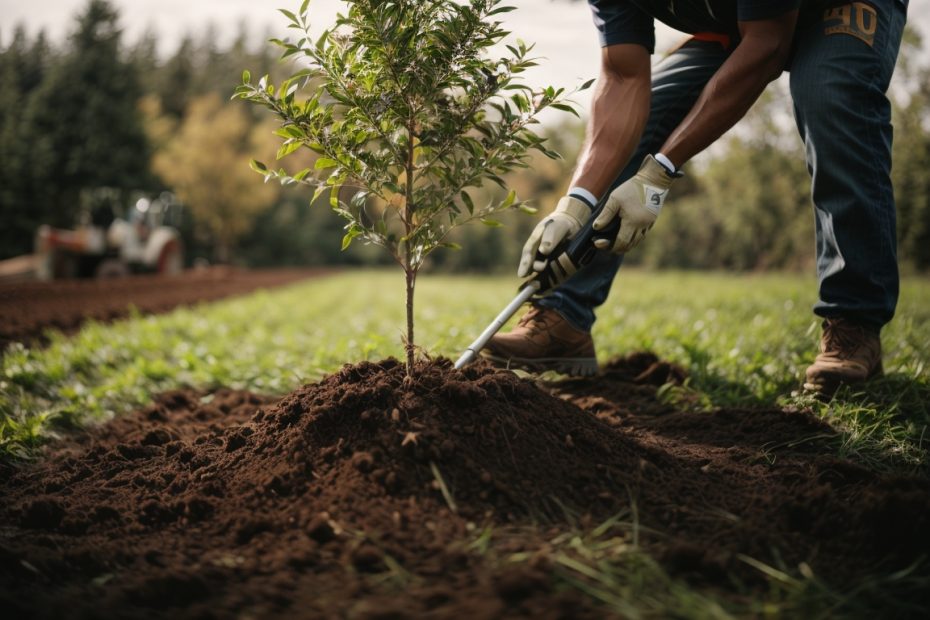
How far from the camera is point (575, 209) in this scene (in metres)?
2.51

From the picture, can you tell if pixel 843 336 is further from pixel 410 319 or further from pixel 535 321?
pixel 410 319

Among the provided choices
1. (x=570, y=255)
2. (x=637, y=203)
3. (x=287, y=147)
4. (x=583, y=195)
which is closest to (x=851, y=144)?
(x=637, y=203)

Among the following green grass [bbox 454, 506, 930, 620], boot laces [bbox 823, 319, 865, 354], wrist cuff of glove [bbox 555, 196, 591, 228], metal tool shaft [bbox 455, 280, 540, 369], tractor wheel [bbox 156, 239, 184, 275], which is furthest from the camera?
tractor wheel [bbox 156, 239, 184, 275]

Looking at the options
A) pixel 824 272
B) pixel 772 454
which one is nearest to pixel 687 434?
pixel 772 454

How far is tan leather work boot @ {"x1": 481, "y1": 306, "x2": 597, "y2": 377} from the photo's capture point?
2904 mm

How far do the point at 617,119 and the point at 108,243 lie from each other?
1341cm

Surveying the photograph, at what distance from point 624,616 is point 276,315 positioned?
7.41m

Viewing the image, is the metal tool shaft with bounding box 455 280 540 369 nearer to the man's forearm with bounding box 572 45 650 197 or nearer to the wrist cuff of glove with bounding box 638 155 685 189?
the man's forearm with bounding box 572 45 650 197

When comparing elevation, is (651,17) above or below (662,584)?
above

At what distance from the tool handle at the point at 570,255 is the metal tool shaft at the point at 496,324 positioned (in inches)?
1.9

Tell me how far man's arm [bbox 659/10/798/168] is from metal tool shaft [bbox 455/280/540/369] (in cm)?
75

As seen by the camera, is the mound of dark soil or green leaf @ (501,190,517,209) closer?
the mound of dark soil

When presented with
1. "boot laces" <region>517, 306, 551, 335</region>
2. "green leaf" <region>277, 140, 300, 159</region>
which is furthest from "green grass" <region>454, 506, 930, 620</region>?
"boot laces" <region>517, 306, 551, 335</region>

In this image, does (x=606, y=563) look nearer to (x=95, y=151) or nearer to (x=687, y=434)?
(x=687, y=434)
